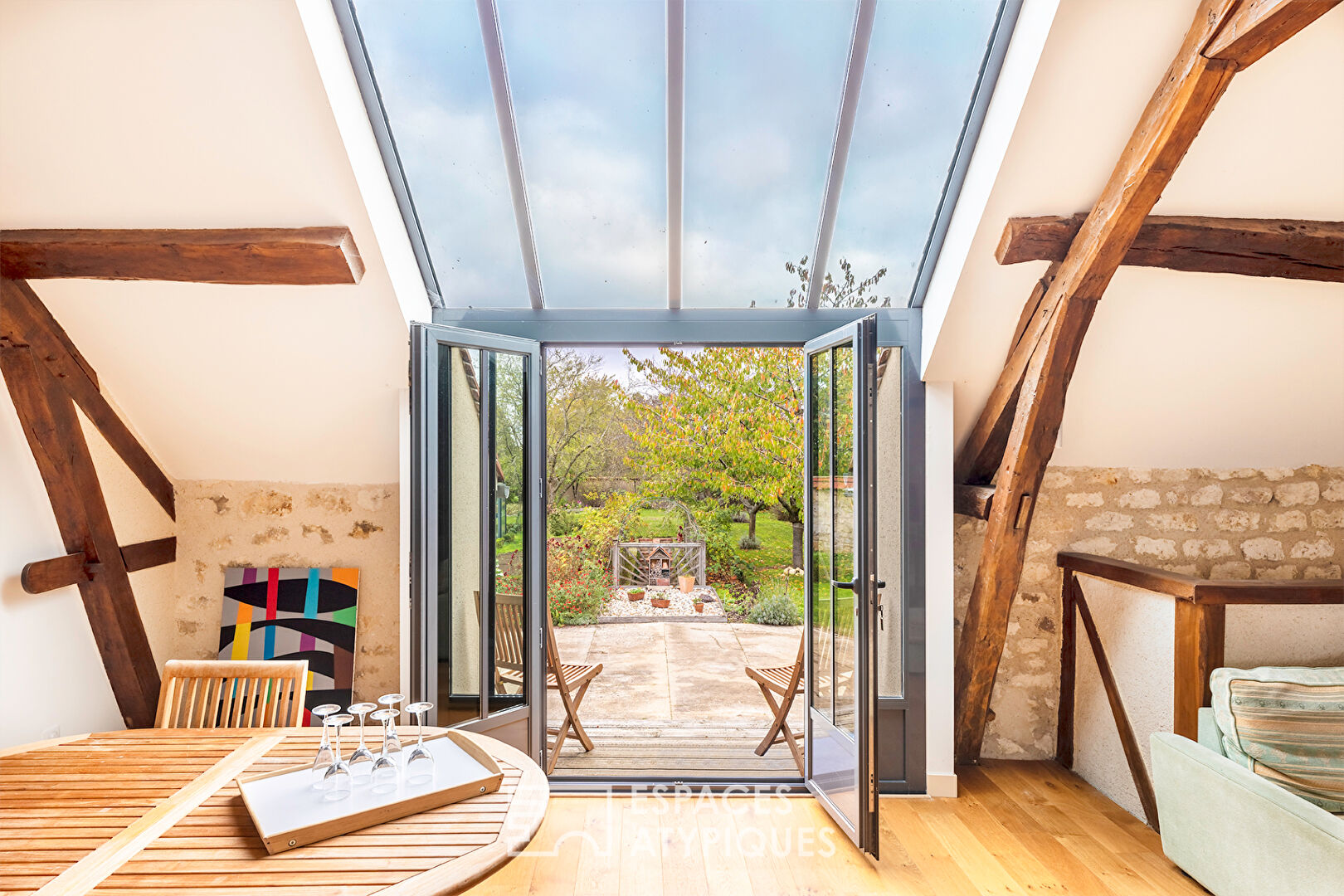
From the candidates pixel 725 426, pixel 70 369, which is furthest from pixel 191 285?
pixel 725 426

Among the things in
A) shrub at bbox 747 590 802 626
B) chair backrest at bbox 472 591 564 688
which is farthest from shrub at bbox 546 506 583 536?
chair backrest at bbox 472 591 564 688

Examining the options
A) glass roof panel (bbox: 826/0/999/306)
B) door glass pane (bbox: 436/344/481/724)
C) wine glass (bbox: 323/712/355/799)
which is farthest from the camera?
door glass pane (bbox: 436/344/481/724)

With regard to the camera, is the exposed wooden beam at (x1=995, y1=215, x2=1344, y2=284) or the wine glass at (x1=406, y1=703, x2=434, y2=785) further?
the exposed wooden beam at (x1=995, y1=215, x2=1344, y2=284)

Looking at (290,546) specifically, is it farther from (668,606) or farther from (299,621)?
(668,606)

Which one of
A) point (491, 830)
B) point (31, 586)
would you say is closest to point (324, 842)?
point (491, 830)

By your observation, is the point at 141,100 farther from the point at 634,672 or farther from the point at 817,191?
the point at 634,672

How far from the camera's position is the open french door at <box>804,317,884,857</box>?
2.90 metres

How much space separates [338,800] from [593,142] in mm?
2483

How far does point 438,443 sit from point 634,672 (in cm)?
344

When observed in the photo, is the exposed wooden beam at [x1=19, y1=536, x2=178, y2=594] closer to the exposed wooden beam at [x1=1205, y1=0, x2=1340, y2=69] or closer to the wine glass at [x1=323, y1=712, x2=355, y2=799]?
the wine glass at [x1=323, y1=712, x2=355, y2=799]

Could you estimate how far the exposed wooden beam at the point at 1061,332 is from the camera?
2207 mm

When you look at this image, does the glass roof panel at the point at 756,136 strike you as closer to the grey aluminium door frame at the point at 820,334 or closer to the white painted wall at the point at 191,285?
the grey aluminium door frame at the point at 820,334

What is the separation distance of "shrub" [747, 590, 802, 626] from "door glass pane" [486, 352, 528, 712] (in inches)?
184

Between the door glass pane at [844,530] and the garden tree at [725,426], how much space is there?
4517 millimetres
